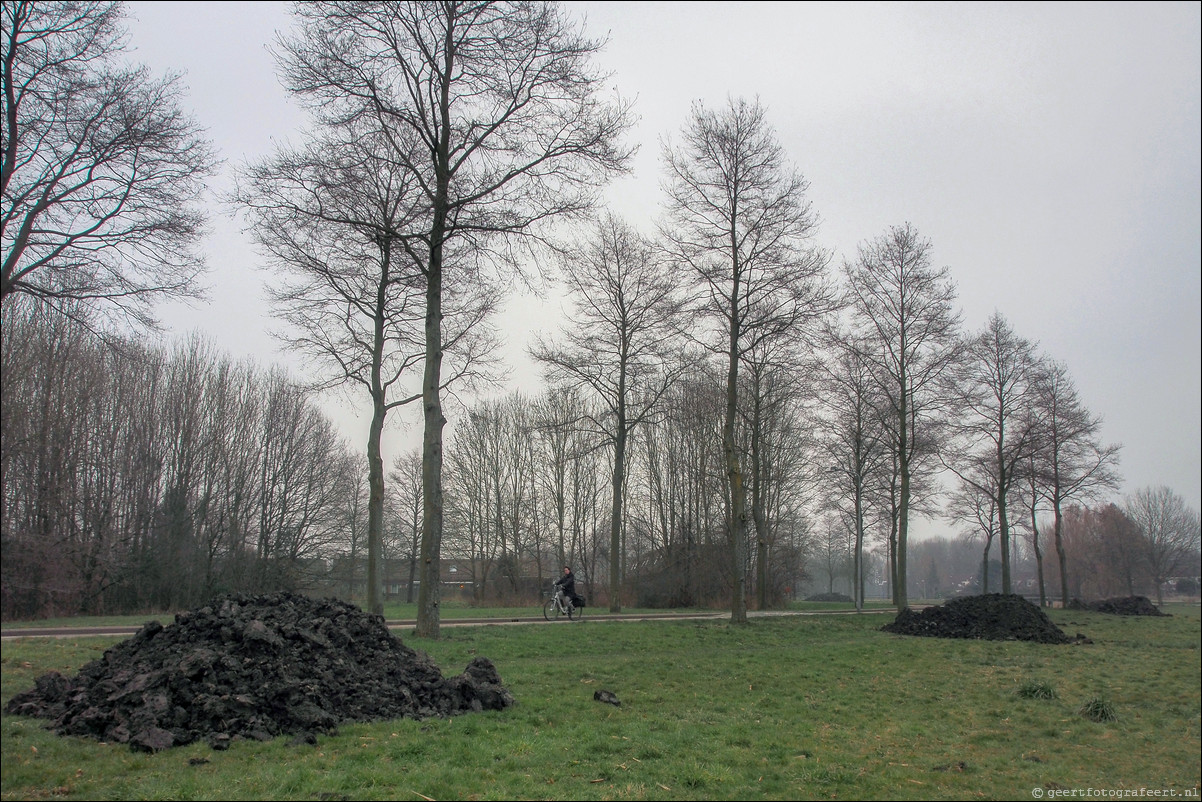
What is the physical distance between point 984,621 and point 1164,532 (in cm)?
1452

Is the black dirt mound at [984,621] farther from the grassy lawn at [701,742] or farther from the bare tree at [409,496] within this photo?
the bare tree at [409,496]

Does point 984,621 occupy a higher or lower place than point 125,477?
lower

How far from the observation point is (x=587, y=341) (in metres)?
26.1

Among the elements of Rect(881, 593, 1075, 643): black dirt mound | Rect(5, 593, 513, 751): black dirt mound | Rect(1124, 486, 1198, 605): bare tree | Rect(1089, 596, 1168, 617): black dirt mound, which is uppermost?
Rect(1124, 486, 1198, 605): bare tree

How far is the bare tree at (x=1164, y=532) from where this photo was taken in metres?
5.73

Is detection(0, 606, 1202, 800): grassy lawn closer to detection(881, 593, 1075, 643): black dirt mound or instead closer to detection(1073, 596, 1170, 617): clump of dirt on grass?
detection(881, 593, 1075, 643): black dirt mound

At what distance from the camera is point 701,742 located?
683 cm

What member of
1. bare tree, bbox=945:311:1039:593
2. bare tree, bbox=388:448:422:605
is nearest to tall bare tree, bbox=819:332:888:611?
bare tree, bbox=945:311:1039:593

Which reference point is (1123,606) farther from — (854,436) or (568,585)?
(568,585)

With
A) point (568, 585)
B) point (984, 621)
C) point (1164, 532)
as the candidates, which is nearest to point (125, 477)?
point (1164, 532)

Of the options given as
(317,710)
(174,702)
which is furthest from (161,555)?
(317,710)

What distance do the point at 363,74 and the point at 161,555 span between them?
A: 10.5 m

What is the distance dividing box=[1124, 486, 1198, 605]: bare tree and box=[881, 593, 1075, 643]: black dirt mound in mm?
11198

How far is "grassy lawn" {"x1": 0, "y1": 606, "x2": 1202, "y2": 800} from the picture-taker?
507 cm
